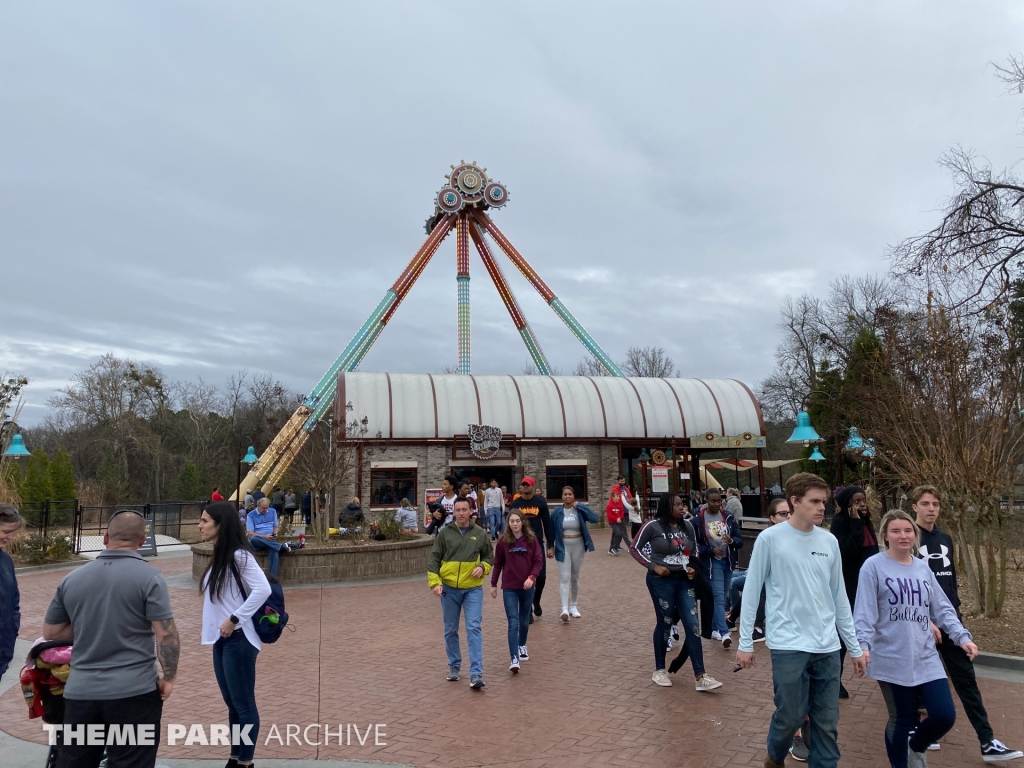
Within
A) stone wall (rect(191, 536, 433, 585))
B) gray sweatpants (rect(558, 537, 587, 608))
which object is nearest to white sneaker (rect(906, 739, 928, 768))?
gray sweatpants (rect(558, 537, 587, 608))

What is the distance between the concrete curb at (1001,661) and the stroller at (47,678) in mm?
7801

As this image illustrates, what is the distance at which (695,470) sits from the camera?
110 feet

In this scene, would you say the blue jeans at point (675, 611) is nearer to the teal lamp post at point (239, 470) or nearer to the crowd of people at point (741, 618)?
the crowd of people at point (741, 618)

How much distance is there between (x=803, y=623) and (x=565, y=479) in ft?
81.4

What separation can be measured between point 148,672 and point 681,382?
3041cm

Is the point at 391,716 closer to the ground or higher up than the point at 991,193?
closer to the ground

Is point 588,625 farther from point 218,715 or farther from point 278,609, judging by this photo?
point 278,609

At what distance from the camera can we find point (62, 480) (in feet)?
86.8

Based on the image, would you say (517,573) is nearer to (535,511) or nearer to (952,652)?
(535,511)

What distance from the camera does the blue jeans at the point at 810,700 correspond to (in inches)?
163

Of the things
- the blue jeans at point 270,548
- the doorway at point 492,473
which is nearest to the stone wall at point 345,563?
the blue jeans at point 270,548

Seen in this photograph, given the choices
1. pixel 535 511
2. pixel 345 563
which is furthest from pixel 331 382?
pixel 535 511

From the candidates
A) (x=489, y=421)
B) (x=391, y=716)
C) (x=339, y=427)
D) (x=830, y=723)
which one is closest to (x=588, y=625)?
(x=391, y=716)

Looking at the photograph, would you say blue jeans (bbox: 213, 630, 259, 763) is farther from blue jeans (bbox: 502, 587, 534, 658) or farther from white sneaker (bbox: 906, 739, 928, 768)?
white sneaker (bbox: 906, 739, 928, 768)
